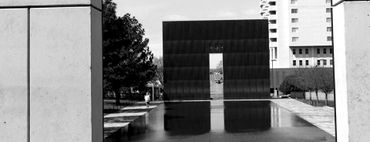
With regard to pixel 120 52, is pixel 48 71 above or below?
below

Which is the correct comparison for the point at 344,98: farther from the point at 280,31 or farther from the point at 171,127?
the point at 280,31

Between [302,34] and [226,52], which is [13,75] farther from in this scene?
[302,34]

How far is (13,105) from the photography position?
6.52 m

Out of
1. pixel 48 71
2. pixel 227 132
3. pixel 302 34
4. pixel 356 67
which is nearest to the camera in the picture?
pixel 356 67

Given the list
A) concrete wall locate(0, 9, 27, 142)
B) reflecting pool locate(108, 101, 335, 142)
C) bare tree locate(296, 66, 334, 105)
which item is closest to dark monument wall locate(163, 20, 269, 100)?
bare tree locate(296, 66, 334, 105)

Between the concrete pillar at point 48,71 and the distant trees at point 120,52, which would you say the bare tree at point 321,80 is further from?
the concrete pillar at point 48,71

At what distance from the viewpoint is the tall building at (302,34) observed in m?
95.6

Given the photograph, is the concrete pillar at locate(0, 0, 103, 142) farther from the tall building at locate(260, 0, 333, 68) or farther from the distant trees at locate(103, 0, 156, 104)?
the tall building at locate(260, 0, 333, 68)

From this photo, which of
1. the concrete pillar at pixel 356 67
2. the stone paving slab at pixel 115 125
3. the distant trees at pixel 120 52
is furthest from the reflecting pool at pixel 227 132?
the concrete pillar at pixel 356 67

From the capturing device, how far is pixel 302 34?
96625 mm

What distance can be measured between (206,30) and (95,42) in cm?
5148

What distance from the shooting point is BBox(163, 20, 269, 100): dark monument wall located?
57188mm

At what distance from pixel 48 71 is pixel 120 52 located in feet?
82.4

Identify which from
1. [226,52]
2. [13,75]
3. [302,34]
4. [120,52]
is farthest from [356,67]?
[302,34]
